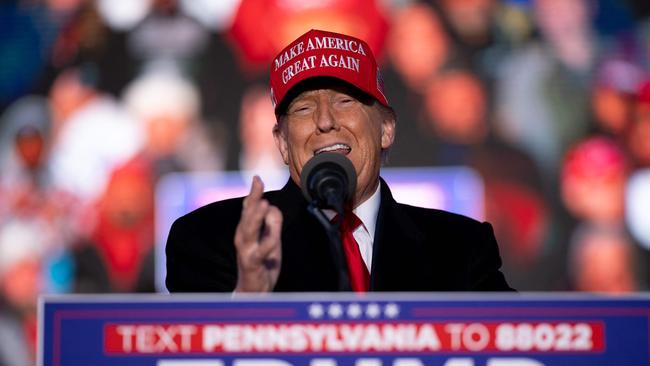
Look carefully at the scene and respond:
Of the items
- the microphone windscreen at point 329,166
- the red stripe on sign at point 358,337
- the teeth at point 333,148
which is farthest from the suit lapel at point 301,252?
the red stripe on sign at point 358,337

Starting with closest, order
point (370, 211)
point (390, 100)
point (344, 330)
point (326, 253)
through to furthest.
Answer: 1. point (344, 330)
2. point (326, 253)
3. point (370, 211)
4. point (390, 100)

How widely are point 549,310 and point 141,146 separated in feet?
11.3

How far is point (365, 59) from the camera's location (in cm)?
198

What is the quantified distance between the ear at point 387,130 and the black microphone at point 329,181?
0.59m

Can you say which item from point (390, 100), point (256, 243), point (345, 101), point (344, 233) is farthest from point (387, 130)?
point (390, 100)

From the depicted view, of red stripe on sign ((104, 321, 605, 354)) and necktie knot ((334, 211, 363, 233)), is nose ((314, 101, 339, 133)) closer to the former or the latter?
necktie knot ((334, 211, 363, 233))

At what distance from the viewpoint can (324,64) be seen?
1.91 metres

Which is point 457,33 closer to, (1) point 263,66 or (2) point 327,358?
(1) point 263,66

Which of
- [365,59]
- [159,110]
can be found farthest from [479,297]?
[159,110]

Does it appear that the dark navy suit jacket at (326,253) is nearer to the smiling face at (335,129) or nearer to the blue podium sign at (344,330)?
the smiling face at (335,129)

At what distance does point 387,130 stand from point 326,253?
342 millimetres

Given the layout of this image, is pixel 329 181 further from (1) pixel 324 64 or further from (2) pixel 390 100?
(2) pixel 390 100

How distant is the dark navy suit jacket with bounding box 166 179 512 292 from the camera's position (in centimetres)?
179

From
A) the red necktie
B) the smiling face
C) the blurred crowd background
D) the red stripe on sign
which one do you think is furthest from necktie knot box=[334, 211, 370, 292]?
the blurred crowd background
